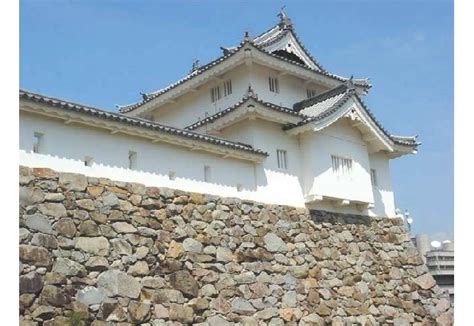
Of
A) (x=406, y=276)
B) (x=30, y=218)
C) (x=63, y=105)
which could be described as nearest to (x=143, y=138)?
(x=63, y=105)

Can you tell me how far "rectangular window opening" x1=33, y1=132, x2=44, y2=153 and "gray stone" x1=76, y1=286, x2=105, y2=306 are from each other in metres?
2.52

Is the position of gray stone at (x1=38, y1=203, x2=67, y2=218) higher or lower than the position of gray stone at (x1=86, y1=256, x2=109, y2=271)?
higher

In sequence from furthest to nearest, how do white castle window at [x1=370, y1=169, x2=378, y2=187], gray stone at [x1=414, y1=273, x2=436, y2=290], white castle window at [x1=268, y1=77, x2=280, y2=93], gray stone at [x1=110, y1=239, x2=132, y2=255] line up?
white castle window at [x1=370, y1=169, x2=378, y2=187], gray stone at [x1=414, y1=273, x2=436, y2=290], white castle window at [x1=268, y1=77, x2=280, y2=93], gray stone at [x1=110, y1=239, x2=132, y2=255]

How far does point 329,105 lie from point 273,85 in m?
1.72

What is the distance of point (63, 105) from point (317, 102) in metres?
7.85

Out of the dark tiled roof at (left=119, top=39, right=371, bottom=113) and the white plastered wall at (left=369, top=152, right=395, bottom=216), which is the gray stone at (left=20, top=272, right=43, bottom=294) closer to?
the dark tiled roof at (left=119, top=39, right=371, bottom=113)

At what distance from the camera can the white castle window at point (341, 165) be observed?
610 inches

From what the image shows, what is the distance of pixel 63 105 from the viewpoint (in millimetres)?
10273

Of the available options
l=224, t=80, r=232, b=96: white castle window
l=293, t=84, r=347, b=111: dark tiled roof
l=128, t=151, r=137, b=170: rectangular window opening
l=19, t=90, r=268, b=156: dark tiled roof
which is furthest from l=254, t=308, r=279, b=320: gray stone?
l=224, t=80, r=232, b=96: white castle window

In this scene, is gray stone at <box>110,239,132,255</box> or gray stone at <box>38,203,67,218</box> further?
gray stone at <box>110,239,132,255</box>

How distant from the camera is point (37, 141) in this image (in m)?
10.2

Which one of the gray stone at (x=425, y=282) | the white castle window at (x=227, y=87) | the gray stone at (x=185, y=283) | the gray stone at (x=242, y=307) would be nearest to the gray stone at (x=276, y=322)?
the gray stone at (x=242, y=307)

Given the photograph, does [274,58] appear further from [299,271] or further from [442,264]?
[442,264]

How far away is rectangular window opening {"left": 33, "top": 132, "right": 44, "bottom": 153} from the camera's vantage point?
33.1 feet
